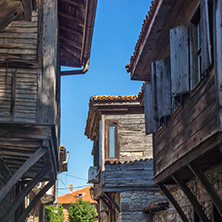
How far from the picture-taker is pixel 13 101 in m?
7.86

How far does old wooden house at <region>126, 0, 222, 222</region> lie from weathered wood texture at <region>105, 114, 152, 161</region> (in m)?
6.71

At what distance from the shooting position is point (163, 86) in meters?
8.27

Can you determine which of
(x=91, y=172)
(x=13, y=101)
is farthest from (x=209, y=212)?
(x=91, y=172)

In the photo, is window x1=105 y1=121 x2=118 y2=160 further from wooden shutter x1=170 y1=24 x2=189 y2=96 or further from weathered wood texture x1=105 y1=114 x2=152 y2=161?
wooden shutter x1=170 y1=24 x2=189 y2=96

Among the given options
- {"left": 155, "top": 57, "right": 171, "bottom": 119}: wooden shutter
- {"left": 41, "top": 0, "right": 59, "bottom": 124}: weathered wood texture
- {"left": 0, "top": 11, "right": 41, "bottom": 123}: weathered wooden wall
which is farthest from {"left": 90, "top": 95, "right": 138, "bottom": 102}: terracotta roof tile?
{"left": 0, "top": 11, "right": 41, "bottom": 123}: weathered wooden wall

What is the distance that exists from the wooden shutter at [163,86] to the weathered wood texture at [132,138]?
8533 millimetres

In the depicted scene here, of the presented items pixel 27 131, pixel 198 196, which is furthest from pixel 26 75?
pixel 198 196

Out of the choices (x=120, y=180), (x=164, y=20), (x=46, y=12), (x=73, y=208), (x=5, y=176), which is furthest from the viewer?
(x=73, y=208)

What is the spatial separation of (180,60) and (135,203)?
990 centimetres

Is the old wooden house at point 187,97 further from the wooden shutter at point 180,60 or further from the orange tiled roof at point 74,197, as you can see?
the orange tiled roof at point 74,197

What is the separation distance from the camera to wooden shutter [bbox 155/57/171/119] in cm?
809

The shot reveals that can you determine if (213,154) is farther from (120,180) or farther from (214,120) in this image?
(120,180)

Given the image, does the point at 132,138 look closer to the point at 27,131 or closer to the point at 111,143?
the point at 111,143

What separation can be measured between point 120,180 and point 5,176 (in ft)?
22.0
